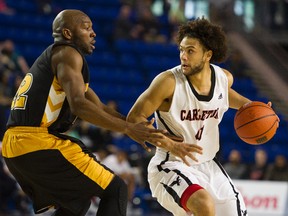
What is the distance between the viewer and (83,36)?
14.6 feet

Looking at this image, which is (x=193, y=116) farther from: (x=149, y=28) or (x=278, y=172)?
(x=149, y=28)

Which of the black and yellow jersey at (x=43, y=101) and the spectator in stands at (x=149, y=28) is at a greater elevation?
the black and yellow jersey at (x=43, y=101)

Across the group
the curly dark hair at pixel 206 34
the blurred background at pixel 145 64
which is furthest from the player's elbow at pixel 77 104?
the blurred background at pixel 145 64

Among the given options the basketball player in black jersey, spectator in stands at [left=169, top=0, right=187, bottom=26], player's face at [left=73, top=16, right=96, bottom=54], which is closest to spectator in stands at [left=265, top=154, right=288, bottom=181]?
spectator in stands at [left=169, top=0, right=187, bottom=26]

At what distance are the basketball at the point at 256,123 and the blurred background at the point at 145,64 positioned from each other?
4.56 metres

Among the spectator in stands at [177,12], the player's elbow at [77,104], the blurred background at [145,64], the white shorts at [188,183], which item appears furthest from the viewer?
the spectator in stands at [177,12]

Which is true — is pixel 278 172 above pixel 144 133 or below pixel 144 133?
below

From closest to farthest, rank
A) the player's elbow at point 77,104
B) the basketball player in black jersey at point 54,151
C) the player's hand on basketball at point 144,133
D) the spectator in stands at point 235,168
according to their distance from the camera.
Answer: the player's hand on basketball at point 144,133 < the player's elbow at point 77,104 < the basketball player in black jersey at point 54,151 < the spectator in stands at point 235,168

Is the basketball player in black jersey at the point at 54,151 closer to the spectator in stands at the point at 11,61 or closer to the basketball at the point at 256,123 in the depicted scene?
the basketball at the point at 256,123

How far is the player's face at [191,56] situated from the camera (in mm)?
4973

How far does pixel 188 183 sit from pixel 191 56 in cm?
97

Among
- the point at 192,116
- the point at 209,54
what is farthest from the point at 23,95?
the point at 209,54

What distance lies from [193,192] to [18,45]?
30.9 feet

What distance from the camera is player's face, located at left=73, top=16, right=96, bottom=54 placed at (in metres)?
4.43
